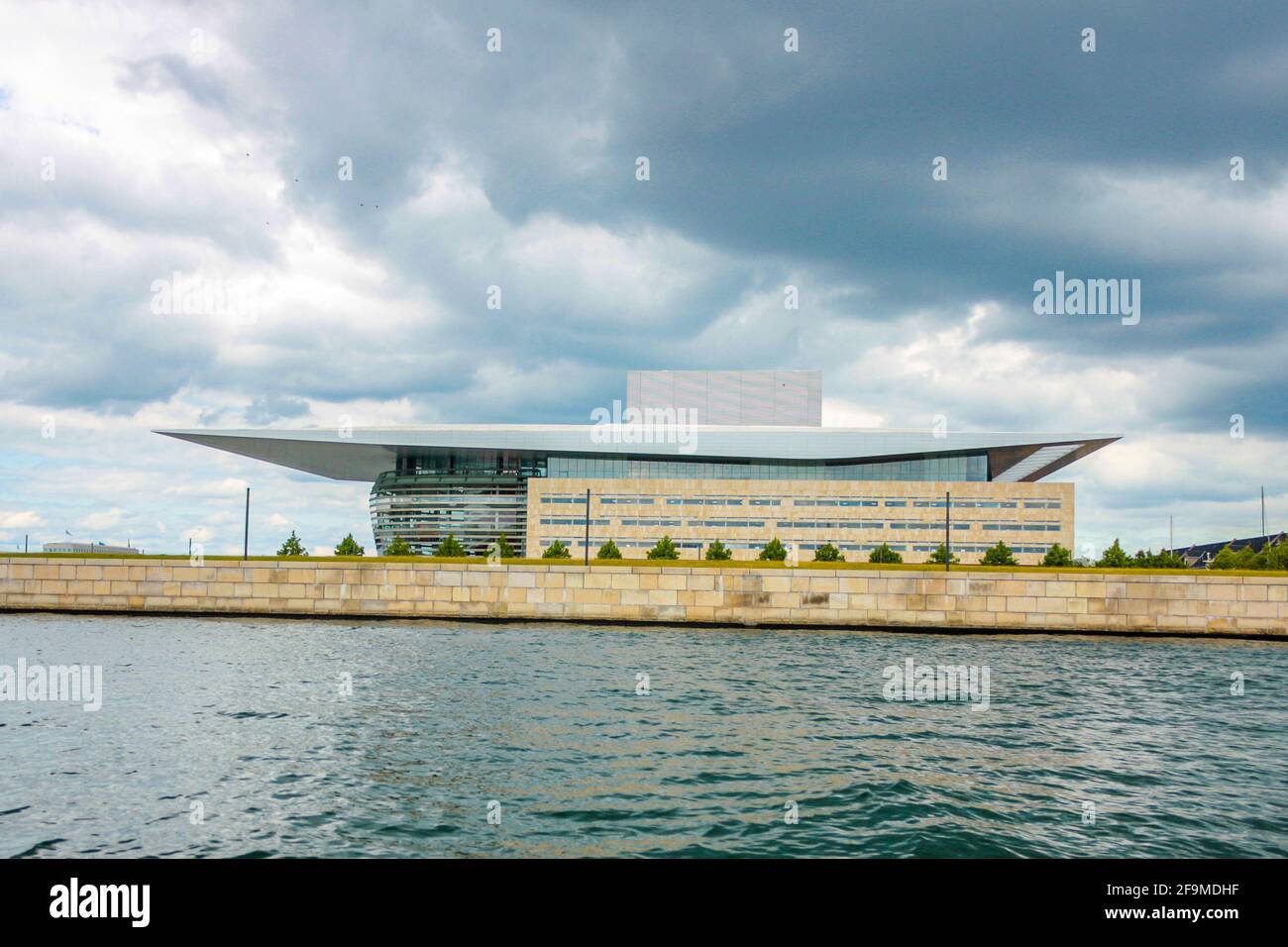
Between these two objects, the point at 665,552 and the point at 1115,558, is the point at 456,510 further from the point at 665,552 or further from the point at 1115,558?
the point at 1115,558

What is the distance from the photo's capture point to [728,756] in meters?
9.66

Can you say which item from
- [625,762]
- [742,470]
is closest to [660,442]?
[742,470]

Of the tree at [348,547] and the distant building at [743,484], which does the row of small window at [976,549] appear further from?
the tree at [348,547]

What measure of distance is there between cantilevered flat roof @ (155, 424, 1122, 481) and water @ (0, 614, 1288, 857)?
53554 mm

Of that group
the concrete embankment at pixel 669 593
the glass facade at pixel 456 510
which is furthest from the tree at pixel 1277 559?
the glass facade at pixel 456 510

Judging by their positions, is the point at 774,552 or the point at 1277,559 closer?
the point at 1277,559

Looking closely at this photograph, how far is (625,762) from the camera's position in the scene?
931cm

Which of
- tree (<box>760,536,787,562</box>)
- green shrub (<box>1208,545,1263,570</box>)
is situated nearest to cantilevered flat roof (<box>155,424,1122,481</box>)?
green shrub (<box>1208,545,1263,570</box>)

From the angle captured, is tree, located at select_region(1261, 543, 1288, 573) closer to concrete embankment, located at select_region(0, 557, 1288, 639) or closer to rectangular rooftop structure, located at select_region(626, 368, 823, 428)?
concrete embankment, located at select_region(0, 557, 1288, 639)

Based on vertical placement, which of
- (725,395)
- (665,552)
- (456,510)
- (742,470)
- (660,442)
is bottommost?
(665,552)

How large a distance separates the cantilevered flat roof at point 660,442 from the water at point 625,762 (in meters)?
53.6

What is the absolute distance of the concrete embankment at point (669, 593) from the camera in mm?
27484

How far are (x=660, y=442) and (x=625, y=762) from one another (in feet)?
207
